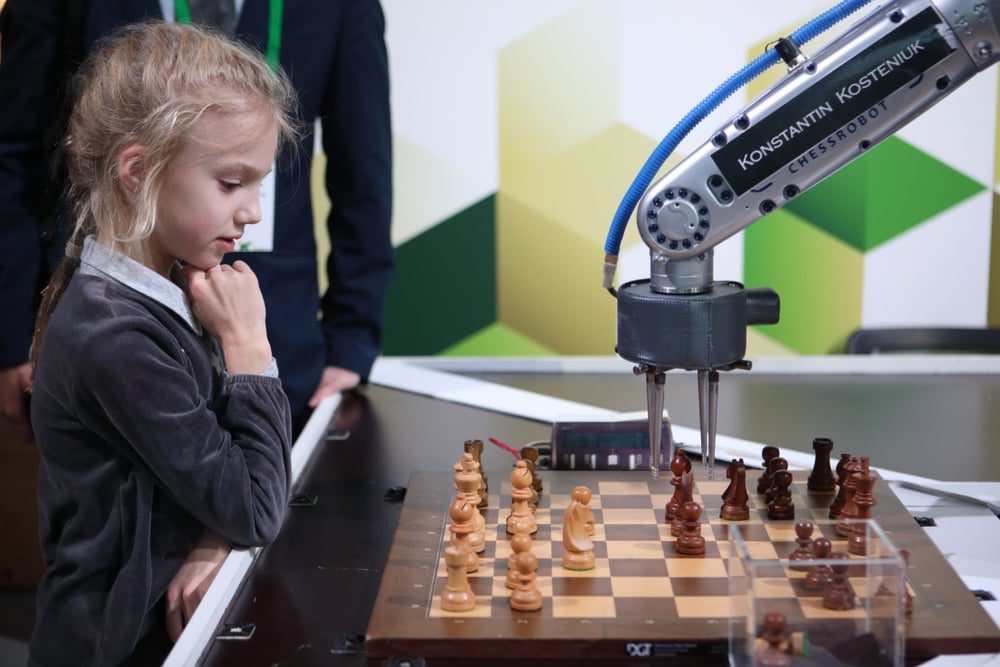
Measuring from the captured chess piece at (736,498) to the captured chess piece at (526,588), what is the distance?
352mm

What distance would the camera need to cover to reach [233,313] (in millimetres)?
1546

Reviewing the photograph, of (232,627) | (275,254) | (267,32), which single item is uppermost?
(267,32)

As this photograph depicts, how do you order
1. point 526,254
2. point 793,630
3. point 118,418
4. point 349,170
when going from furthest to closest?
point 526,254 → point 349,170 → point 118,418 → point 793,630

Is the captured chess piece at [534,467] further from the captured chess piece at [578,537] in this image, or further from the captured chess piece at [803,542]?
the captured chess piece at [803,542]

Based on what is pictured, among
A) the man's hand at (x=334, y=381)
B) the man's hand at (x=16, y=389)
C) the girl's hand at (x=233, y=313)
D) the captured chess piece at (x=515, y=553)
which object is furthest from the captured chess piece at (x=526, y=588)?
the man's hand at (x=16, y=389)

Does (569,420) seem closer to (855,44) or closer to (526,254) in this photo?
(855,44)

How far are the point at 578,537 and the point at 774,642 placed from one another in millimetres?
336

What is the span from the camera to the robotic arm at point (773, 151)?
1.24 meters

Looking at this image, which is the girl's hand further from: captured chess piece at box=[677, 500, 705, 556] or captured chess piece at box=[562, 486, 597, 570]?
captured chess piece at box=[677, 500, 705, 556]

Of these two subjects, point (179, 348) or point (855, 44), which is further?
point (179, 348)

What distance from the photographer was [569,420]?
1779 mm

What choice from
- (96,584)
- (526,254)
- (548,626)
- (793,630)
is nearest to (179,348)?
(96,584)

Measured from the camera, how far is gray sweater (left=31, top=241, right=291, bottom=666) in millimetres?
1374

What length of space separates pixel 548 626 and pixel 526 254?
8.39 ft
